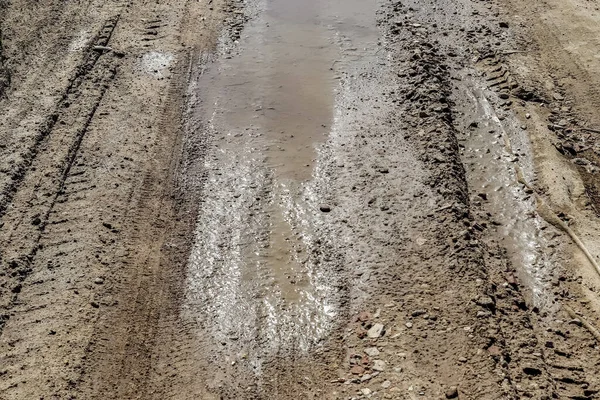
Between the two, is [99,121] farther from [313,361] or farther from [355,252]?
[313,361]

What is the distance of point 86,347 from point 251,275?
5.34 ft

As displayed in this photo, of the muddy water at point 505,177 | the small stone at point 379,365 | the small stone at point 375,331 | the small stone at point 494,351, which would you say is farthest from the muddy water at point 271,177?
the muddy water at point 505,177

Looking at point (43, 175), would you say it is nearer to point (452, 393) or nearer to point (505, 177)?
point (452, 393)

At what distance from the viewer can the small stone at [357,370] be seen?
509 centimetres

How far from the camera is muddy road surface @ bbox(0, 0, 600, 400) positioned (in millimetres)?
5168

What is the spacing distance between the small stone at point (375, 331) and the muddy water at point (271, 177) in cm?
38

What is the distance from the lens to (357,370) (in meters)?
5.11

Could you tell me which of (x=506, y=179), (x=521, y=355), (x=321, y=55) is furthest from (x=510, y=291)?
(x=321, y=55)

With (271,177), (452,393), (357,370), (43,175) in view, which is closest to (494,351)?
(452,393)

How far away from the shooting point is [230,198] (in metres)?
6.75

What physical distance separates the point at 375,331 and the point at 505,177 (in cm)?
272

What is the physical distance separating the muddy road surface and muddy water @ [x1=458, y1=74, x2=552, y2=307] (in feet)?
0.09

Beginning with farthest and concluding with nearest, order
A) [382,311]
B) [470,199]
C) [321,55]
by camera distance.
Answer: [321,55] < [470,199] < [382,311]

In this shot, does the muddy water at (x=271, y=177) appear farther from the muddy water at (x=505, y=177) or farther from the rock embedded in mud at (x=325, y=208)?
the muddy water at (x=505, y=177)
